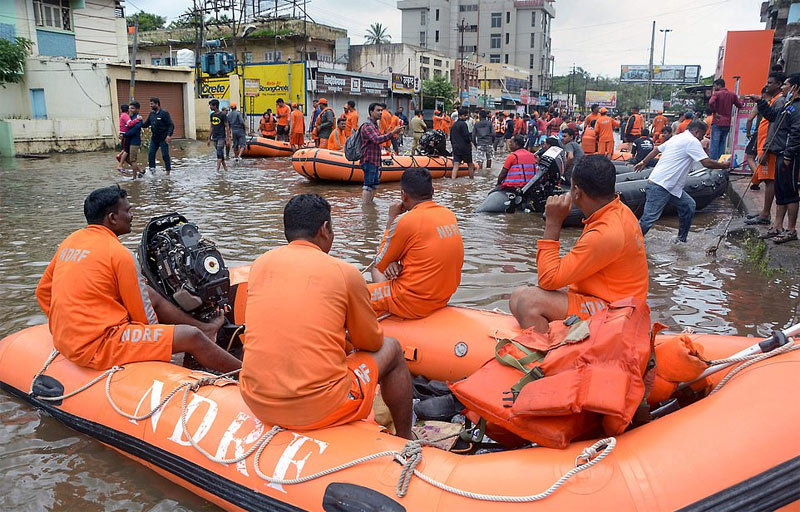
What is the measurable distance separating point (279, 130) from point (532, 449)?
723 inches

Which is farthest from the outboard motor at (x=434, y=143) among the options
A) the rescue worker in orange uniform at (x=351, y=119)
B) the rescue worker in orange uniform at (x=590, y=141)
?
the rescue worker in orange uniform at (x=590, y=141)

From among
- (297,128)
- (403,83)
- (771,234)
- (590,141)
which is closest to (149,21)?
(403,83)

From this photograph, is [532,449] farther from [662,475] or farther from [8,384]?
[8,384]

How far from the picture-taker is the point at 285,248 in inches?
99.8

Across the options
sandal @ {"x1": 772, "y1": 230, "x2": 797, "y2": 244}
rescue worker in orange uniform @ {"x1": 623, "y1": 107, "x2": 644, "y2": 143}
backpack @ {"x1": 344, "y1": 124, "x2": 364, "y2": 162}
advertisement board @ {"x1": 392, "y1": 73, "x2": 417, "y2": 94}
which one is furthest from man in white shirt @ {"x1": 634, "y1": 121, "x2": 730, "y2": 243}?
advertisement board @ {"x1": 392, "y1": 73, "x2": 417, "y2": 94}

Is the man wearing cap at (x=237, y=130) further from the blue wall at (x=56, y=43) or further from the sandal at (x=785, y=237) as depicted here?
the sandal at (x=785, y=237)

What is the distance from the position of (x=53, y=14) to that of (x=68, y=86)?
14.3 feet

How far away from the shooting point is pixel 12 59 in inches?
751

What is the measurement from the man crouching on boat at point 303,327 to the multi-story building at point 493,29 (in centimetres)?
7006

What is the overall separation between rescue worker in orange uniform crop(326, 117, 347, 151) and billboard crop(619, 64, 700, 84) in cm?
5525

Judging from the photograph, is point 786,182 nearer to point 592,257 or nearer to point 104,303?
point 592,257

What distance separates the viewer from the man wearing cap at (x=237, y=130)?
52.1ft

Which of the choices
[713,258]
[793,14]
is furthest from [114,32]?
[713,258]

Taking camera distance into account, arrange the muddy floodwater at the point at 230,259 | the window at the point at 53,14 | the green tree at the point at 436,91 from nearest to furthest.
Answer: the muddy floodwater at the point at 230,259 → the window at the point at 53,14 → the green tree at the point at 436,91
